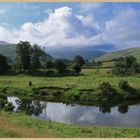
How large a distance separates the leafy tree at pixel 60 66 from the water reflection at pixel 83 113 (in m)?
6.36

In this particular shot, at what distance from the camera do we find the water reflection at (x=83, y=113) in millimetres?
29172

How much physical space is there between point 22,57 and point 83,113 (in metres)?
14.4

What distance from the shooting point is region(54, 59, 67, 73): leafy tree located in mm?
43544

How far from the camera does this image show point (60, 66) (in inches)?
1753

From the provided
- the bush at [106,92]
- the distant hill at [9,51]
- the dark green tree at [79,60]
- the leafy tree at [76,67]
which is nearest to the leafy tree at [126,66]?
the dark green tree at [79,60]

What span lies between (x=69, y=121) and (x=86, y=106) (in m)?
7.37

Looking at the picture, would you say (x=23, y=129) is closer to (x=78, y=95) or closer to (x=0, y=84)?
(x=78, y=95)

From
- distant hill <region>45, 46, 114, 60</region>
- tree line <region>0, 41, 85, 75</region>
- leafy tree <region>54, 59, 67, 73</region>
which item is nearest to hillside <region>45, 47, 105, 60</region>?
distant hill <region>45, 46, 114, 60</region>

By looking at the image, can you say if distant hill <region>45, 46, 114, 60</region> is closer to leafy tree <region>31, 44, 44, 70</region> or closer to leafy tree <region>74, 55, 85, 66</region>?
leafy tree <region>74, 55, 85, 66</region>

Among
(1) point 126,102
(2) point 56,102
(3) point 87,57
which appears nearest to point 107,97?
(1) point 126,102

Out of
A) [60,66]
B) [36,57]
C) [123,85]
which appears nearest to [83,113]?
[123,85]

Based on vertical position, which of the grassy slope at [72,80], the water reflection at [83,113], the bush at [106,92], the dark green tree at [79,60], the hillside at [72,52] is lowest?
the water reflection at [83,113]

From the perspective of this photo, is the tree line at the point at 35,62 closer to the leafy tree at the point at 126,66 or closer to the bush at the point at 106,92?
the leafy tree at the point at 126,66

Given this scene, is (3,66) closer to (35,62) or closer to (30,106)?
(35,62)
